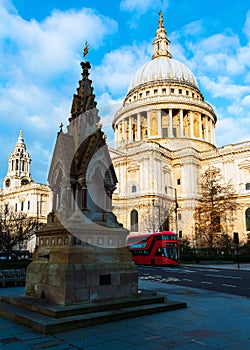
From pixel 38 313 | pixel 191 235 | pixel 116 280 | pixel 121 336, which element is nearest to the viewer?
pixel 121 336

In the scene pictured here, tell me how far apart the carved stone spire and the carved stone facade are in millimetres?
43097

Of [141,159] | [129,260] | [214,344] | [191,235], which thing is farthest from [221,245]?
[214,344]

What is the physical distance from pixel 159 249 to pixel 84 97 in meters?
27.6

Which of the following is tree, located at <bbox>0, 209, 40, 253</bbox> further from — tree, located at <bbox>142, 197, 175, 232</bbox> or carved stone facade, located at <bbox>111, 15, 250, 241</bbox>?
carved stone facade, located at <bbox>111, 15, 250, 241</bbox>

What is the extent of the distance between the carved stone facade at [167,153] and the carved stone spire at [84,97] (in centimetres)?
4310

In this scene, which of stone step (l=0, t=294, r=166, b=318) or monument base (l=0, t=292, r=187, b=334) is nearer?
monument base (l=0, t=292, r=187, b=334)

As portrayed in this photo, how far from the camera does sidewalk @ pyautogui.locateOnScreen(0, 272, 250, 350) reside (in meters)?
7.00

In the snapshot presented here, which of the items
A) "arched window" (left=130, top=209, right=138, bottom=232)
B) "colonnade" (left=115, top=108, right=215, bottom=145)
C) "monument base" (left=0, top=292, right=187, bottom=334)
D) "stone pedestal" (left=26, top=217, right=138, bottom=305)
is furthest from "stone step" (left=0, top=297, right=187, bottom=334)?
"colonnade" (left=115, top=108, right=215, bottom=145)

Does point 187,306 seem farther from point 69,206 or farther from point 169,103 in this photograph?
point 169,103

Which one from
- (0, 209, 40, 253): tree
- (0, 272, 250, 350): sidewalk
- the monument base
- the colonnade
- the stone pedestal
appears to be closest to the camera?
(0, 272, 250, 350): sidewalk

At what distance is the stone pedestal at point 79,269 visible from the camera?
9.62m

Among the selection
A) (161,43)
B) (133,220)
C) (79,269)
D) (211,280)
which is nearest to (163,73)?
(161,43)

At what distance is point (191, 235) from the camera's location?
6381 centimetres

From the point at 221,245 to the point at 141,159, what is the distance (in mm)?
23009
